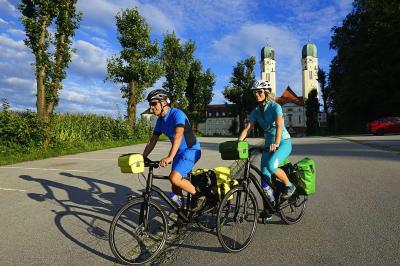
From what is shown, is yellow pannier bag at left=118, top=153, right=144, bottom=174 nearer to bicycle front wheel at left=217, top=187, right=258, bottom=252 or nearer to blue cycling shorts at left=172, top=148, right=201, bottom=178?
blue cycling shorts at left=172, top=148, right=201, bottom=178

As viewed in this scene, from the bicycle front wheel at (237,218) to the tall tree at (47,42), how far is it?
14438mm

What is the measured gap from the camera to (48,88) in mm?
17859

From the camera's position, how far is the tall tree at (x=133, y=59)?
28391 millimetres

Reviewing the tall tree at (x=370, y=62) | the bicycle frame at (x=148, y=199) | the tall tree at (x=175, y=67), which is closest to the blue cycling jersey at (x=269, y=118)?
the bicycle frame at (x=148, y=199)

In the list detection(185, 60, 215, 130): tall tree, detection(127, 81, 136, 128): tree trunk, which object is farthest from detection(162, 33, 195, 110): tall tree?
detection(127, 81, 136, 128): tree trunk

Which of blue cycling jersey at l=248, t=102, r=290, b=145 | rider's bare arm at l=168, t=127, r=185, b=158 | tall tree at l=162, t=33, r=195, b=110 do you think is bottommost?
rider's bare arm at l=168, t=127, r=185, b=158

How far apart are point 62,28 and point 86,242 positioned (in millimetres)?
15861

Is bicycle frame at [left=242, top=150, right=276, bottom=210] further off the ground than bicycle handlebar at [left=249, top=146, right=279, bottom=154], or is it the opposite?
bicycle handlebar at [left=249, top=146, right=279, bottom=154]

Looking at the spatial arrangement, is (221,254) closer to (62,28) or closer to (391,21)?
(62,28)

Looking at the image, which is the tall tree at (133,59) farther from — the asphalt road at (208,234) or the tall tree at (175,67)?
the asphalt road at (208,234)

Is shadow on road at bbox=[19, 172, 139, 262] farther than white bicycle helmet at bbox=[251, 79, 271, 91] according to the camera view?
No

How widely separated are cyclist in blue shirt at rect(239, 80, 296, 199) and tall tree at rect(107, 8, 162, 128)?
23578mm

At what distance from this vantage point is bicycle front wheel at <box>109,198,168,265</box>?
3.93m

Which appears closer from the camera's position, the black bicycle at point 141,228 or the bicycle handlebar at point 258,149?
the black bicycle at point 141,228
